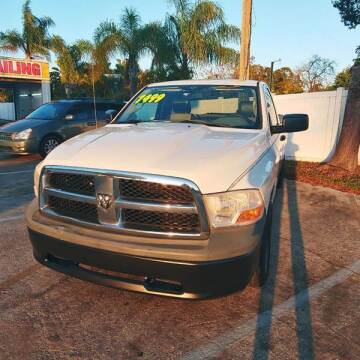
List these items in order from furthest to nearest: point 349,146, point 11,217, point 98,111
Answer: point 98,111 → point 349,146 → point 11,217

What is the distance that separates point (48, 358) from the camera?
2453mm

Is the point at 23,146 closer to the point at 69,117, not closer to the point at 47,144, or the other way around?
the point at 47,144

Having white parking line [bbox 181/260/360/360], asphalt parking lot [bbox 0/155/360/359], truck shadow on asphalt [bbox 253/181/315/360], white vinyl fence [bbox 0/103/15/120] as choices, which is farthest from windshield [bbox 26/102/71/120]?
white vinyl fence [bbox 0/103/15/120]

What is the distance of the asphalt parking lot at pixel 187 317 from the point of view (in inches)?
101

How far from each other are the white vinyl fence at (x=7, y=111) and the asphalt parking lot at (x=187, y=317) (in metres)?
32.1

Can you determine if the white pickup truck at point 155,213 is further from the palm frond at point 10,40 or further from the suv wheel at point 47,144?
the palm frond at point 10,40

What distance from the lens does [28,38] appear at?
26062mm

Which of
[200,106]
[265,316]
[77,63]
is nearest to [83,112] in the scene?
[200,106]

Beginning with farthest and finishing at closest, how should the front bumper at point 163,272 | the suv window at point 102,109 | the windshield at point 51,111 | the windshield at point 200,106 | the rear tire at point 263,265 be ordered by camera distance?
1. the suv window at point 102,109
2. the windshield at point 51,111
3. the windshield at point 200,106
4. the rear tire at point 263,265
5. the front bumper at point 163,272

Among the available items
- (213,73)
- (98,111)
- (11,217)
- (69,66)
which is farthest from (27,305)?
(69,66)

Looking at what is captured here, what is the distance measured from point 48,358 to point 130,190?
1218 millimetres

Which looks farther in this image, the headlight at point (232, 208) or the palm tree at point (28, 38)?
the palm tree at point (28, 38)

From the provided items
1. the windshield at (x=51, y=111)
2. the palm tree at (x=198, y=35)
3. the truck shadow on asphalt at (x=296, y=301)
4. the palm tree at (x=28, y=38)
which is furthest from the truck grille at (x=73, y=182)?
the palm tree at (x=28, y=38)

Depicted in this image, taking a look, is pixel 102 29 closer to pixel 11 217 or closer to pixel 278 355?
pixel 11 217
